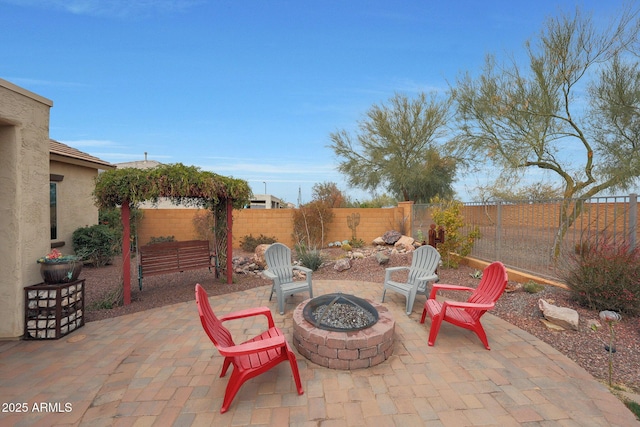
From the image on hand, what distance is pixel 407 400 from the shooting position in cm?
221

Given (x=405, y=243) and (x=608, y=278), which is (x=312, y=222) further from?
(x=608, y=278)

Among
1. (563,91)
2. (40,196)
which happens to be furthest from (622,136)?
(40,196)

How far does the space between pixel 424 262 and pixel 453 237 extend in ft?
6.25

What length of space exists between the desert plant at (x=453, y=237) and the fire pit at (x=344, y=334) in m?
3.71

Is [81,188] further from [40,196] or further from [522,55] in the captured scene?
[522,55]

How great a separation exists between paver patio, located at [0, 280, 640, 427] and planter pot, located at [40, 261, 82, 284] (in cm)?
73

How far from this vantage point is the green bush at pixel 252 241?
413 inches

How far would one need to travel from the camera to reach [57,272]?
11.3 ft

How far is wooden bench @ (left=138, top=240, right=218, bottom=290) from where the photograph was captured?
5078 mm

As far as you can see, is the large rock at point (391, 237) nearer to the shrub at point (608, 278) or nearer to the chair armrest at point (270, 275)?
the shrub at point (608, 278)

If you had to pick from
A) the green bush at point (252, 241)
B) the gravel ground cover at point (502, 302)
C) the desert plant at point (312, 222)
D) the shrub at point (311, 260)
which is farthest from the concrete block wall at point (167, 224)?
the shrub at point (311, 260)

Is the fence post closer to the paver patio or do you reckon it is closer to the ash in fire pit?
the paver patio

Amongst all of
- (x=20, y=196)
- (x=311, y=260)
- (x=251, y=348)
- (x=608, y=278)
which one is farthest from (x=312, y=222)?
(x=251, y=348)

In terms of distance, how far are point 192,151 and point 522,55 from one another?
11.3 m
